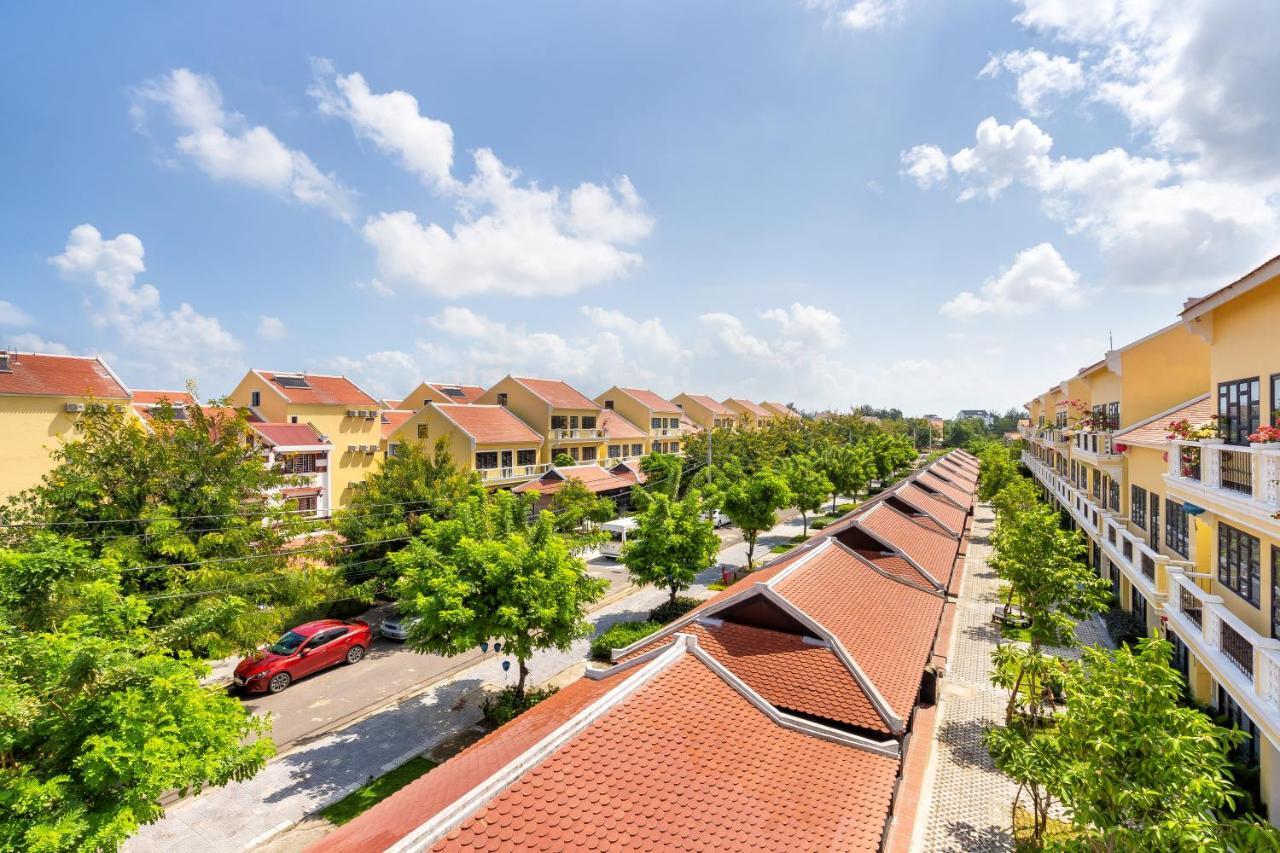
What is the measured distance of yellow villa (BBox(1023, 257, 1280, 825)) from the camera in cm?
893

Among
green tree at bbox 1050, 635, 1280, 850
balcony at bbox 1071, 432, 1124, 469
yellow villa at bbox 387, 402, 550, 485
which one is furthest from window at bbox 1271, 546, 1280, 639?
yellow villa at bbox 387, 402, 550, 485

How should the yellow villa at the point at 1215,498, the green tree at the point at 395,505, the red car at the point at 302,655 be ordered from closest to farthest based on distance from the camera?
the yellow villa at the point at 1215,498
the red car at the point at 302,655
the green tree at the point at 395,505

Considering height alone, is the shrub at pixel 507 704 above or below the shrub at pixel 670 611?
below

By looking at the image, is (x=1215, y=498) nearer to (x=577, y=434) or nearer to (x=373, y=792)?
(x=373, y=792)

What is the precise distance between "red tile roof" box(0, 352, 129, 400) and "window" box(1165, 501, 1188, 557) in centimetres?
3819

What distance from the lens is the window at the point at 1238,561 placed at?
1057 cm

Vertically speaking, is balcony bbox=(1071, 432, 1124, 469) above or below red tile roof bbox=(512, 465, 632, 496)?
above

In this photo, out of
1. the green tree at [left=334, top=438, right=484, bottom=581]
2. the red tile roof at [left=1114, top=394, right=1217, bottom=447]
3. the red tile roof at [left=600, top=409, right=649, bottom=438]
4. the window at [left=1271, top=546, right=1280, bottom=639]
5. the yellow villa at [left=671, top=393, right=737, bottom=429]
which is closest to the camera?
the window at [left=1271, top=546, right=1280, bottom=639]

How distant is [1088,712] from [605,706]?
6.09 metres

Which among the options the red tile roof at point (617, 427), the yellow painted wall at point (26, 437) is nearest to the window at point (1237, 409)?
the yellow painted wall at point (26, 437)

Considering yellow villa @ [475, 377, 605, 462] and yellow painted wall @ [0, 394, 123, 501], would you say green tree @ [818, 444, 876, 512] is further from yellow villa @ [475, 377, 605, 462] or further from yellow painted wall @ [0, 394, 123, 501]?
yellow painted wall @ [0, 394, 123, 501]

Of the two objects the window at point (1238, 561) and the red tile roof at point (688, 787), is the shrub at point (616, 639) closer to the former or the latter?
the red tile roof at point (688, 787)

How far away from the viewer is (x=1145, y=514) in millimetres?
18188

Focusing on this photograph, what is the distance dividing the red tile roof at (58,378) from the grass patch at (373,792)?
2270 centimetres
